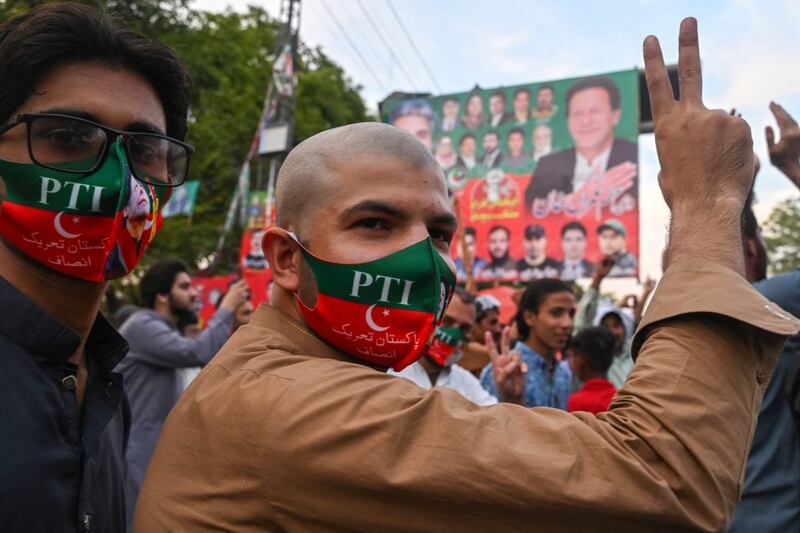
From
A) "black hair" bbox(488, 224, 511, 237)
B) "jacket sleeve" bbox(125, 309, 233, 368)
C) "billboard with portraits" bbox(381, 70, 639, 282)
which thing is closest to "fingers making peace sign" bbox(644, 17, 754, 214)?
"jacket sleeve" bbox(125, 309, 233, 368)

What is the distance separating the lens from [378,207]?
5.07ft

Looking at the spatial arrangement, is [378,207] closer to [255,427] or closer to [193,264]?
[255,427]

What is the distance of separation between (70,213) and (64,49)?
16.5 inches

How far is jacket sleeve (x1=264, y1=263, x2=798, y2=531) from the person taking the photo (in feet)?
3.70

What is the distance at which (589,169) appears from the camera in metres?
12.0

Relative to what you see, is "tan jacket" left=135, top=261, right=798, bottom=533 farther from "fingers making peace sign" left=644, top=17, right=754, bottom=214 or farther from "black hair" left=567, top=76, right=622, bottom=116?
"black hair" left=567, top=76, right=622, bottom=116

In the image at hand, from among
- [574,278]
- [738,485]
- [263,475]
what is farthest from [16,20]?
[574,278]

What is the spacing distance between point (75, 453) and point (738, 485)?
1.31m

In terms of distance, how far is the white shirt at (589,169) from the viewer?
11.9 metres

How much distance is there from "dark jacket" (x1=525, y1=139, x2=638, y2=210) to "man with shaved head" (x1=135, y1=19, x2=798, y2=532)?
11008 mm

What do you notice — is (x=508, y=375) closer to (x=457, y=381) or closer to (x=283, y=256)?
(x=457, y=381)

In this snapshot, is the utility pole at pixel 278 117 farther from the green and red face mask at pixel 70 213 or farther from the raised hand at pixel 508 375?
the green and red face mask at pixel 70 213

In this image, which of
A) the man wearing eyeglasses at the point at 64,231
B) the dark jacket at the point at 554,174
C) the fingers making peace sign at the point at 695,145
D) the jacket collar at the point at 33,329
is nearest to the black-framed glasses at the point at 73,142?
the man wearing eyeglasses at the point at 64,231

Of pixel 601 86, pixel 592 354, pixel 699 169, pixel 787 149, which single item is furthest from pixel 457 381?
pixel 601 86
